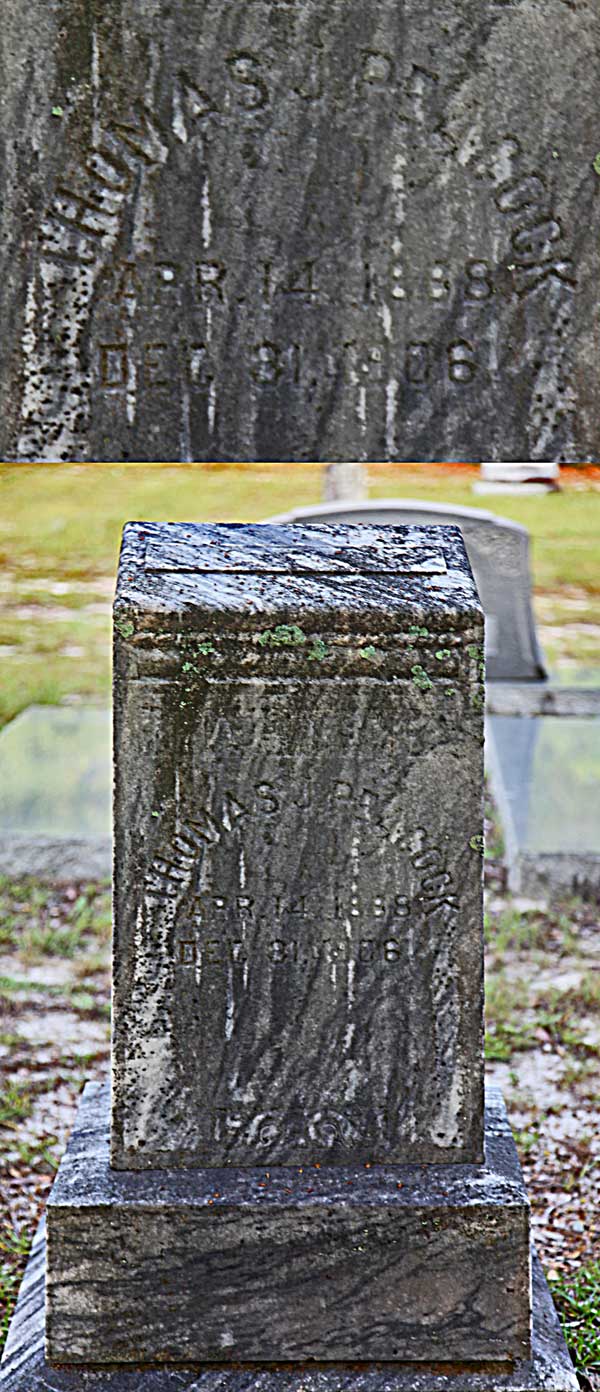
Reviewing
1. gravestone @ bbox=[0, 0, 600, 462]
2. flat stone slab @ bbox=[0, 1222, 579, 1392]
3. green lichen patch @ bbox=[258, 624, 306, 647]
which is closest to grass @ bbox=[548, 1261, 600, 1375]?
flat stone slab @ bbox=[0, 1222, 579, 1392]

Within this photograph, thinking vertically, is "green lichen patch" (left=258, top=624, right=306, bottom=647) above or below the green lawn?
above

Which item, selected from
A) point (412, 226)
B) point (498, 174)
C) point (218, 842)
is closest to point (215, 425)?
point (412, 226)

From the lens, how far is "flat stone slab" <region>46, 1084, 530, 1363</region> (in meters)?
2.15

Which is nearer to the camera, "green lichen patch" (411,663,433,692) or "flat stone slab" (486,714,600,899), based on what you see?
"green lichen patch" (411,663,433,692)

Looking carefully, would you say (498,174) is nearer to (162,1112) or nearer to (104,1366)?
(162,1112)

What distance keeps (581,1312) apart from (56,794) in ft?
10.2

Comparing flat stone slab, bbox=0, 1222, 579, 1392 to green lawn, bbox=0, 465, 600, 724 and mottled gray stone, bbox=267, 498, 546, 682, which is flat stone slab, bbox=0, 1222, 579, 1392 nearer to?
green lawn, bbox=0, 465, 600, 724

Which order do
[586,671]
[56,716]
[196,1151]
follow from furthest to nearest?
[586,671]
[56,716]
[196,1151]

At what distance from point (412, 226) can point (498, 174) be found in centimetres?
11

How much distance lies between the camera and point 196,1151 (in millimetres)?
2217

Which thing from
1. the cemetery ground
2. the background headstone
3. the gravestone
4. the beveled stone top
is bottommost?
the cemetery ground

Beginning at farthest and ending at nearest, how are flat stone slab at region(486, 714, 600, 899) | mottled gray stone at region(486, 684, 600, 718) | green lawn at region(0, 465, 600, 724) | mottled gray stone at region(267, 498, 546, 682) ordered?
1. green lawn at region(0, 465, 600, 724)
2. mottled gray stone at region(267, 498, 546, 682)
3. mottled gray stone at region(486, 684, 600, 718)
4. flat stone slab at region(486, 714, 600, 899)

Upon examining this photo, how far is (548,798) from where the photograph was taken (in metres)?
5.13

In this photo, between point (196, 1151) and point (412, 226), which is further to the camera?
point (196, 1151)
